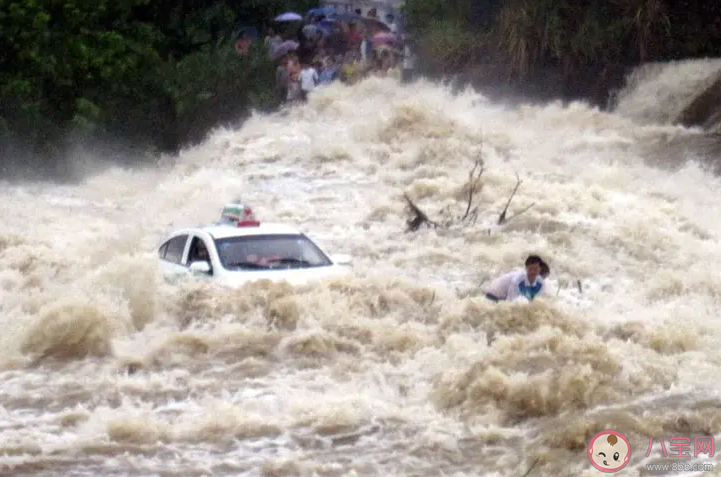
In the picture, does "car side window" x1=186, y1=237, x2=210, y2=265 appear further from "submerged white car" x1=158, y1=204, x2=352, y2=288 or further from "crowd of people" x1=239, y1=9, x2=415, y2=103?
"crowd of people" x1=239, y1=9, x2=415, y2=103

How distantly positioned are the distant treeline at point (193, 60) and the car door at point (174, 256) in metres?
14.8

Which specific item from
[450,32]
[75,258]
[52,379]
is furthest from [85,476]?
[450,32]

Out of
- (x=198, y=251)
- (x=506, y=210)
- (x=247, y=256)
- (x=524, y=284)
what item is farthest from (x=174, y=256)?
(x=506, y=210)

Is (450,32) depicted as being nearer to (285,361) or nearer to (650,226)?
(650,226)

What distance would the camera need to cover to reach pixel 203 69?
30438 millimetres

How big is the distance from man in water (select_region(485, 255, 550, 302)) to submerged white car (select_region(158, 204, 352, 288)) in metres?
1.62

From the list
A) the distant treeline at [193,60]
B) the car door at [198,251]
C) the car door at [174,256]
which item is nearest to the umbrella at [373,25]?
the distant treeline at [193,60]

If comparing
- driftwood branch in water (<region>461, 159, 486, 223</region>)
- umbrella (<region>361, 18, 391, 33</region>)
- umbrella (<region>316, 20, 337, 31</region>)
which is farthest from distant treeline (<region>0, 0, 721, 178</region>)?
driftwood branch in water (<region>461, 159, 486, 223</region>)

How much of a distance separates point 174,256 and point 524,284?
12.7ft

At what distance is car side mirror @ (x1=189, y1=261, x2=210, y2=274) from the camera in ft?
40.4

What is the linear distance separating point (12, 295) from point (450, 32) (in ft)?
61.7

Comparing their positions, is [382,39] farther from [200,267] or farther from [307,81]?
[200,267]

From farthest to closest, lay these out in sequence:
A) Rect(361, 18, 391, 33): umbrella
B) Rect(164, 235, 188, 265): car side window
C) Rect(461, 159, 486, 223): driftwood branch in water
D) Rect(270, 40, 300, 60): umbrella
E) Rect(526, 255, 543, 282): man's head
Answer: Rect(361, 18, 391, 33): umbrella → Rect(270, 40, 300, 60): umbrella → Rect(461, 159, 486, 223): driftwood branch in water → Rect(164, 235, 188, 265): car side window → Rect(526, 255, 543, 282): man's head

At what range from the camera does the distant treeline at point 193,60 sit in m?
26.8
